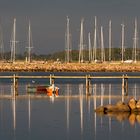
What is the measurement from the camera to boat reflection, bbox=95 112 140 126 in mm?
45938

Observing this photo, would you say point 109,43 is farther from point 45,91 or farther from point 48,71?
point 45,91

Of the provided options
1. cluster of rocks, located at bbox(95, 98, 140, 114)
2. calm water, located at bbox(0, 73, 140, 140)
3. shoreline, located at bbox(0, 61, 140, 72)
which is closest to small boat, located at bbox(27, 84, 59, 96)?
calm water, located at bbox(0, 73, 140, 140)

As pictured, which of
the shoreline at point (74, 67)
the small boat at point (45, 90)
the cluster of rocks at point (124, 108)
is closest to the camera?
the cluster of rocks at point (124, 108)

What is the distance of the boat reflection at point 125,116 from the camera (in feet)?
151

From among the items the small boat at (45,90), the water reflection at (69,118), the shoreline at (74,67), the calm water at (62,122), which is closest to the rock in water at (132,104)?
the water reflection at (69,118)

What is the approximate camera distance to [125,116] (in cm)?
4759

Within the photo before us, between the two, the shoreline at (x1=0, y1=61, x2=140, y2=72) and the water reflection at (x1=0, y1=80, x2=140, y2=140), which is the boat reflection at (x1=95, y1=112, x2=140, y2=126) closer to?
the water reflection at (x1=0, y1=80, x2=140, y2=140)

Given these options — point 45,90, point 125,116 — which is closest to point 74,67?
point 45,90

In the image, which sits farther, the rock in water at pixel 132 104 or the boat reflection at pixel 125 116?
the rock in water at pixel 132 104

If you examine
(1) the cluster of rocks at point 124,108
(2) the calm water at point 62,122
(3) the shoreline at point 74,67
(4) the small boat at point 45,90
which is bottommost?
(2) the calm water at point 62,122

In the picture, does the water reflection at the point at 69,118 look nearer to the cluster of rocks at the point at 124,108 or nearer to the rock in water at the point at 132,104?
the cluster of rocks at the point at 124,108

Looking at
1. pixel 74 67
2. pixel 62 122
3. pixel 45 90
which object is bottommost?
→ pixel 62 122

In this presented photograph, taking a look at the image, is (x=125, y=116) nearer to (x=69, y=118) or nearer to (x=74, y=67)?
(x=69, y=118)

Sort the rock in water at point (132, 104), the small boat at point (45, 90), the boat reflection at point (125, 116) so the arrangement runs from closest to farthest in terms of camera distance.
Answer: the boat reflection at point (125, 116) → the rock in water at point (132, 104) → the small boat at point (45, 90)
